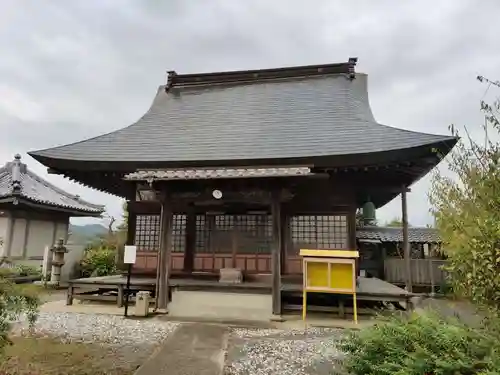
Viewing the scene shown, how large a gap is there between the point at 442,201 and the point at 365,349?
1395mm

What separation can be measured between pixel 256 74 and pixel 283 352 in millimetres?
9218

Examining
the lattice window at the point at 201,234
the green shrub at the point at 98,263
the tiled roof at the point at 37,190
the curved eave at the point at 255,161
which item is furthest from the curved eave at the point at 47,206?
the lattice window at the point at 201,234

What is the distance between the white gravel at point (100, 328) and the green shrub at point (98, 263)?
24.5ft

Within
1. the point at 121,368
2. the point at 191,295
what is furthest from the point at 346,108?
the point at 121,368

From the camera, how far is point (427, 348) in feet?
8.37

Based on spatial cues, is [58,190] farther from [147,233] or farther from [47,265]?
[147,233]

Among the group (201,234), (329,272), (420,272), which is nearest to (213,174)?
(201,234)

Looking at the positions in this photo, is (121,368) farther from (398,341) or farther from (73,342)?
(398,341)

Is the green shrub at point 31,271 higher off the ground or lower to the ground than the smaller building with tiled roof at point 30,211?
lower

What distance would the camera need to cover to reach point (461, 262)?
2.51 meters

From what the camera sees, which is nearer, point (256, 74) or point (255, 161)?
point (255, 161)

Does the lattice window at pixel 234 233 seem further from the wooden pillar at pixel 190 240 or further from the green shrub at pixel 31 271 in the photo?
the green shrub at pixel 31 271

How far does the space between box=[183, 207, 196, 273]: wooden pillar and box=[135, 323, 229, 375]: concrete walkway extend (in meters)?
2.84

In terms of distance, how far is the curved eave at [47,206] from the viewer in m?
12.6
